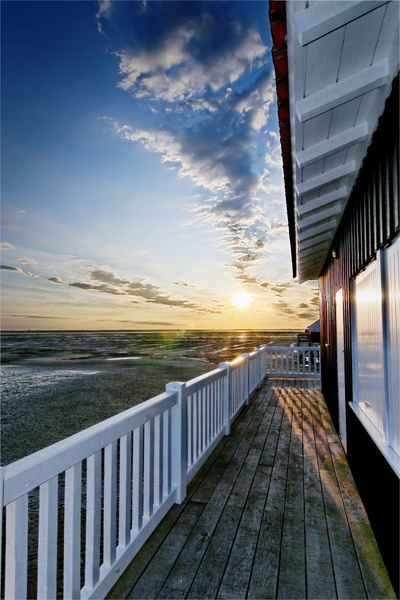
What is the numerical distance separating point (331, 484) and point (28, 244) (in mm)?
12780

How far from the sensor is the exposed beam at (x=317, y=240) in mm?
4822

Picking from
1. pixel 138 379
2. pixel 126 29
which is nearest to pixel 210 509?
pixel 126 29

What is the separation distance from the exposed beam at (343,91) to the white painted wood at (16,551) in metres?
2.48

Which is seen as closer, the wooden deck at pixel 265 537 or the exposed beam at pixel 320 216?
the wooden deck at pixel 265 537

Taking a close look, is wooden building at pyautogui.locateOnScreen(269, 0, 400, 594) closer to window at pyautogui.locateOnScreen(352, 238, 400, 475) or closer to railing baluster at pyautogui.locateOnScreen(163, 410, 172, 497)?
window at pyautogui.locateOnScreen(352, 238, 400, 475)

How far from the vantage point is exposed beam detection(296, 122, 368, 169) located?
234 cm

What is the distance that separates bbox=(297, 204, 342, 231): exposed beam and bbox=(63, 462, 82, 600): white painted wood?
366cm

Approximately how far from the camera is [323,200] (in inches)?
137

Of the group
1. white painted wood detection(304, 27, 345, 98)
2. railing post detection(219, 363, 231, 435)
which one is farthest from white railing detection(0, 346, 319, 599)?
white painted wood detection(304, 27, 345, 98)

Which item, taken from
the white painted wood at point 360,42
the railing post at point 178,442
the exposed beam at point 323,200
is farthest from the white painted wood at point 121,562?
the exposed beam at point 323,200

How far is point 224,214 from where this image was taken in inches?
368

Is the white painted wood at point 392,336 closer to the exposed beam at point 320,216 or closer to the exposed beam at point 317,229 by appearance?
Result: the exposed beam at point 320,216

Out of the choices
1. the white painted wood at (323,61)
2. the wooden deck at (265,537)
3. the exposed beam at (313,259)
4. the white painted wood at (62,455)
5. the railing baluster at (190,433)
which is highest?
the white painted wood at (323,61)

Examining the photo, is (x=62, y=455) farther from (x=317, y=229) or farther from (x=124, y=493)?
(x=317, y=229)
